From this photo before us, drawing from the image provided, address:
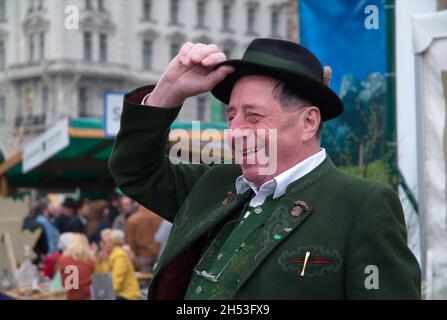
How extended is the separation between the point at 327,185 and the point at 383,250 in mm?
326

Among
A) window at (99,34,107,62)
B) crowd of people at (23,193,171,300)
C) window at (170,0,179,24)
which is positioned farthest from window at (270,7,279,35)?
crowd of people at (23,193,171,300)

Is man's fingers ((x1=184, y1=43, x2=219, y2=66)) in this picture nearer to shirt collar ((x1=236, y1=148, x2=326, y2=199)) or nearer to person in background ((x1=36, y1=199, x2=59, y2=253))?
shirt collar ((x1=236, y1=148, x2=326, y2=199))

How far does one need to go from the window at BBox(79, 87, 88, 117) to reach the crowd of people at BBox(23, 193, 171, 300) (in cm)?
3966

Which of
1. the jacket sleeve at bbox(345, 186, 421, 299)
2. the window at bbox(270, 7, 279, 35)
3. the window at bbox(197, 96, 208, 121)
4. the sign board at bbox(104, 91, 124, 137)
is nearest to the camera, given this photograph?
the jacket sleeve at bbox(345, 186, 421, 299)

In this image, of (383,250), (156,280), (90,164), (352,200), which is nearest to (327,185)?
(352,200)

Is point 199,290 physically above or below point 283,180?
below

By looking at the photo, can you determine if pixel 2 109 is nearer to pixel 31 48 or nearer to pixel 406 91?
pixel 31 48

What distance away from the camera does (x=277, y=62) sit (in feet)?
8.70

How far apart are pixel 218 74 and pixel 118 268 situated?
5.48 metres

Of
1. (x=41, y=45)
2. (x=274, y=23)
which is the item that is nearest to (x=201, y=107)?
(x=274, y=23)

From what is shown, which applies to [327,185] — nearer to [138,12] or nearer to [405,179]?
[405,179]

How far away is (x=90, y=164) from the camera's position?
1526 cm

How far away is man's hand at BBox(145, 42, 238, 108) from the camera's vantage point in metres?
2.67

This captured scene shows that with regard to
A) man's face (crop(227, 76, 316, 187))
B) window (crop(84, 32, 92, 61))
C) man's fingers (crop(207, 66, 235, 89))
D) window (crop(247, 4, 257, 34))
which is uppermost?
window (crop(247, 4, 257, 34))
